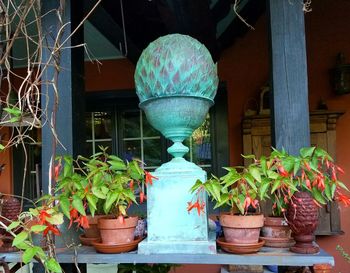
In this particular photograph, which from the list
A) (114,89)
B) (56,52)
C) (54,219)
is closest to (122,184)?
(54,219)

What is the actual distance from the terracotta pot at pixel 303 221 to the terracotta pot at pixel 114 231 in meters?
0.50

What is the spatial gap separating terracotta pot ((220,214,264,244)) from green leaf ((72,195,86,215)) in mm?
440

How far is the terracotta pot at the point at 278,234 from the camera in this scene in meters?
1.15

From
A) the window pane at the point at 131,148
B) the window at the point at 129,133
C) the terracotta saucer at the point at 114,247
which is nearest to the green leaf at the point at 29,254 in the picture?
the terracotta saucer at the point at 114,247

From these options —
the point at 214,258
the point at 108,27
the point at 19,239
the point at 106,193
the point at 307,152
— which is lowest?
the point at 214,258

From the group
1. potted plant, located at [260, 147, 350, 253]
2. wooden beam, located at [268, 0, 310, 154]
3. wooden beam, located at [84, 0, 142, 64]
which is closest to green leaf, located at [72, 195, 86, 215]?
potted plant, located at [260, 147, 350, 253]

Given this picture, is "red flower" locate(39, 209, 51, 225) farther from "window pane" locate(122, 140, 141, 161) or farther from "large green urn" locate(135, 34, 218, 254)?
"window pane" locate(122, 140, 141, 161)

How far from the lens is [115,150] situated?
11.0 feet

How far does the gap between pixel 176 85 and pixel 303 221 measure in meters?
0.58

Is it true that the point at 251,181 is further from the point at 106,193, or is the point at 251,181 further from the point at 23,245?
the point at 23,245

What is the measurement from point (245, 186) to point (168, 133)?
13.6 inches

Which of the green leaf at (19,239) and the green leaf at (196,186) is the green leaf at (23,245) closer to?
the green leaf at (19,239)

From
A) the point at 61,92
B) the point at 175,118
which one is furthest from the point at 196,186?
the point at 61,92

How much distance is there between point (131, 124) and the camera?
3.37m
